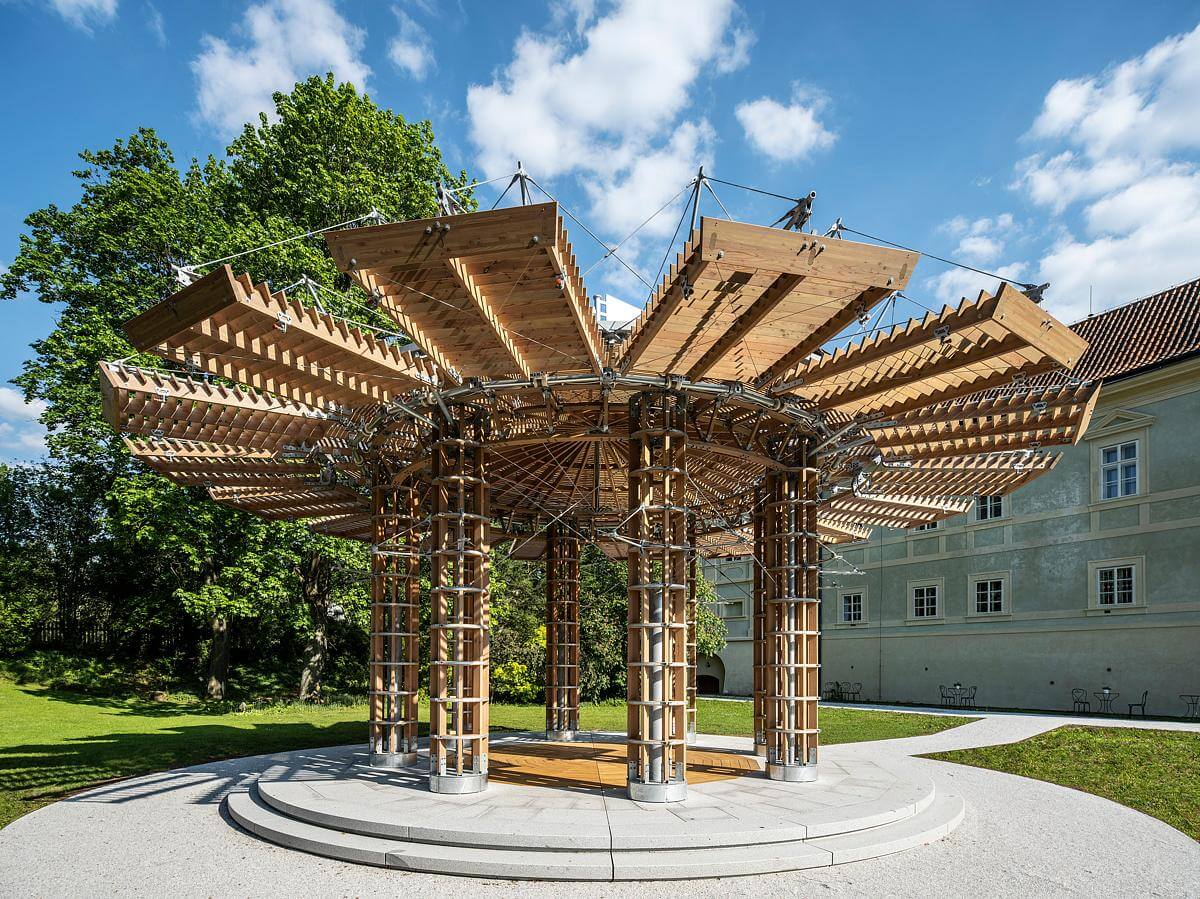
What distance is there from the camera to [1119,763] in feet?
49.3

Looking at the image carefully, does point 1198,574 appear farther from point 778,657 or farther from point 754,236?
point 754,236

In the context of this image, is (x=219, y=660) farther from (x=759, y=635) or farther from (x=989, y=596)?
(x=989, y=596)

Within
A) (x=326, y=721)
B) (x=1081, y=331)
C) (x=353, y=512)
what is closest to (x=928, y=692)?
(x=1081, y=331)

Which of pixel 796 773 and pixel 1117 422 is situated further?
pixel 1117 422

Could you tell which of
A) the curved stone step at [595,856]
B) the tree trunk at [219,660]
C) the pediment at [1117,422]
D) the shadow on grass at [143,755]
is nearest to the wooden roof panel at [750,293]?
the curved stone step at [595,856]

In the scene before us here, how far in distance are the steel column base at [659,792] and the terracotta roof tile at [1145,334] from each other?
78.8ft

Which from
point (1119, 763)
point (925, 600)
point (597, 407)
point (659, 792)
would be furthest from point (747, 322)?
point (925, 600)

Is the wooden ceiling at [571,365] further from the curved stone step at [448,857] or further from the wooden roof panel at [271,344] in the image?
the curved stone step at [448,857]

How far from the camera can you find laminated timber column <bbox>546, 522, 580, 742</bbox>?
17000mm

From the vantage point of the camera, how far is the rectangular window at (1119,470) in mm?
27719

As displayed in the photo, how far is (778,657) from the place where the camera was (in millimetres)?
11836

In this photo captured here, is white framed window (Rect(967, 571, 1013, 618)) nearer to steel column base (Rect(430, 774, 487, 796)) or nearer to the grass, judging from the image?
the grass

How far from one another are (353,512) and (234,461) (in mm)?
4112

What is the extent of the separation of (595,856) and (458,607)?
3881 millimetres
